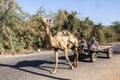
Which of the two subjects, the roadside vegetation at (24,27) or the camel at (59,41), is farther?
the roadside vegetation at (24,27)

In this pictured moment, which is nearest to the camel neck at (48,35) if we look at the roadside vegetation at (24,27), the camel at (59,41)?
the camel at (59,41)

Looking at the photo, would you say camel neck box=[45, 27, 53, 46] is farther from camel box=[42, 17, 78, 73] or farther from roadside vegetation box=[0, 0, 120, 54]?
roadside vegetation box=[0, 0, 120, 54]

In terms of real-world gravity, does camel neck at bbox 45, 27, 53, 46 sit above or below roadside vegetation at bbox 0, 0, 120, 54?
below

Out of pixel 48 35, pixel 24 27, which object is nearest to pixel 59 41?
pixel 48 35

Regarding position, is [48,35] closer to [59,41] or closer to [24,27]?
[59,41]

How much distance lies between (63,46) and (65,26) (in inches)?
1062

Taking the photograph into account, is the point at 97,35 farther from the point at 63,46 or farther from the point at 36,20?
the point at 63,46

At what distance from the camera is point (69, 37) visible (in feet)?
53.0

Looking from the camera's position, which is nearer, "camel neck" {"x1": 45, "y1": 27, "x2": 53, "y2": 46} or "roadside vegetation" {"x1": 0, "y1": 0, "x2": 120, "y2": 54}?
"camel neck" {"x1": 45, "y1": 27, "x2": 53, "y2": 46}

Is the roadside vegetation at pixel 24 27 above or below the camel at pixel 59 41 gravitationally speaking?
above

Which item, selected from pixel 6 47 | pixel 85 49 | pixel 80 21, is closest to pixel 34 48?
pixel 6 47

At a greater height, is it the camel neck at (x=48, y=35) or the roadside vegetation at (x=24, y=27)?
the roadside vegetation at (x=24, y=27)

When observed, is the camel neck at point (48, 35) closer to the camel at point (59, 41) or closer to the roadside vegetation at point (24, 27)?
the camel at point (59, 41)

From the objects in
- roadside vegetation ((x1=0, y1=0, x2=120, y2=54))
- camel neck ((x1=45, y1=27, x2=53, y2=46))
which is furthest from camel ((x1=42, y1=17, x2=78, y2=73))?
roadside vegetation ((x1=0, y1=0, x2=120, y2=54))
